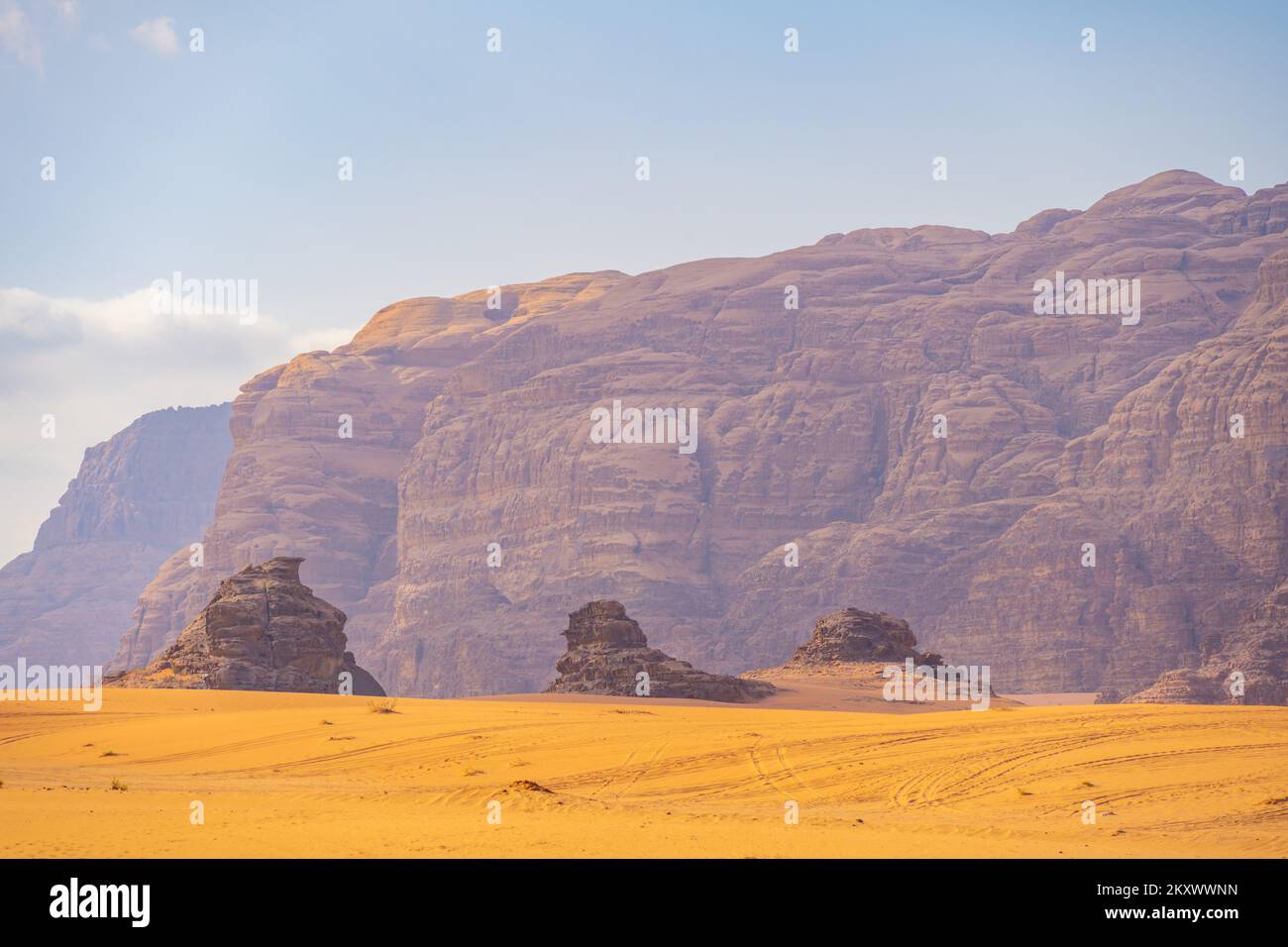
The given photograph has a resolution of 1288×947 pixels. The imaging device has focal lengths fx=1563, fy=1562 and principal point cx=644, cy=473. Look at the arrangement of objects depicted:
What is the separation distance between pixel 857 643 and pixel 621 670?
14.0m

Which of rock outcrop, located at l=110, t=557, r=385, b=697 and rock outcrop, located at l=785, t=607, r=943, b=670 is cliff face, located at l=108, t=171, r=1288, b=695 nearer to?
rock outcrop, located at l=785, t=607, r=943, b=670

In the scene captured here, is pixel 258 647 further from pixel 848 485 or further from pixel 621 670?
pixel 848 485

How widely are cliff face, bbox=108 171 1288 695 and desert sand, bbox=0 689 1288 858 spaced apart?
102765 millimetres

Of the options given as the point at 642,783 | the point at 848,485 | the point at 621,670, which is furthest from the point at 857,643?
the point at 848,485

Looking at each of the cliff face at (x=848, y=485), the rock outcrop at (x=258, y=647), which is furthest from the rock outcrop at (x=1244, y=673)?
the rock outcrop at (x=258, y=647)

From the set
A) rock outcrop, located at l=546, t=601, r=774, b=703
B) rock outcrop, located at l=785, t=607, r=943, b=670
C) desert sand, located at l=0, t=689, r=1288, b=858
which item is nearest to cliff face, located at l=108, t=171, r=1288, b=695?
rock outcrop, located at l=785, t=607, r=943, b=670

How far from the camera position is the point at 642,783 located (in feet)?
82.4

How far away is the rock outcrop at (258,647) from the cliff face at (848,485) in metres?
82.5

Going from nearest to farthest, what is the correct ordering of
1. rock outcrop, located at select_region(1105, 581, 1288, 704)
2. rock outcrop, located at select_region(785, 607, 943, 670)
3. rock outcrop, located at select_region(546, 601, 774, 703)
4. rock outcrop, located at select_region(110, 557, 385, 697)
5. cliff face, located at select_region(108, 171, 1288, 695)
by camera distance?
rock outcrop, located at select_region(110, 557, 385, 697)
rock outcrop, located at select_region(546, 601, 774, 703)
rock outcrop, located at select_region(785, 607, 943, 670)
rock outcrop, located at select_region(1105, 581, 1288, 704)
cliff face, located at select_region(108, 171, 1288, 695)

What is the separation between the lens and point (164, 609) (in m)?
190

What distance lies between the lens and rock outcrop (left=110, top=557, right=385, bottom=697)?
53938 millimetres
